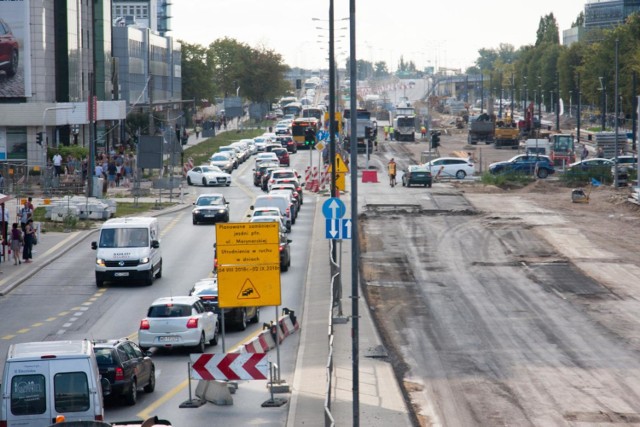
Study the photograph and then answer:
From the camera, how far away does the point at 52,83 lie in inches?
3386

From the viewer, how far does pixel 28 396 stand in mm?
18344

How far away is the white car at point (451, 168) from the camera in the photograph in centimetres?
8288

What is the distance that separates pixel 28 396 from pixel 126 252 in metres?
21.2

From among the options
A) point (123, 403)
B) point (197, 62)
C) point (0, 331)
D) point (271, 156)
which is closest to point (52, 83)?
point (271, 156)

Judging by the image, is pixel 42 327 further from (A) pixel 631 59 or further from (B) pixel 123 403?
(A) pixel 631 59

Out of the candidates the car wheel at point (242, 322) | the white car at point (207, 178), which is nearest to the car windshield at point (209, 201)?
the white car at point (207, 178)

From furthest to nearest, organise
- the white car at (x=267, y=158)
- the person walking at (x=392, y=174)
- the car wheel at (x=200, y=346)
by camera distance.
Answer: the white car at (x=267, y=158) → the person walking at (x=392, y=174) → the car wheel at (x=200, y=346)

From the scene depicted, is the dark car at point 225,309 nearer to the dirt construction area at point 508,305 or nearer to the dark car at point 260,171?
the dirt construction area at point 508,305

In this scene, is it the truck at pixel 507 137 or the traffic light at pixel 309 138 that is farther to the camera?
the truck at pixel 507 137

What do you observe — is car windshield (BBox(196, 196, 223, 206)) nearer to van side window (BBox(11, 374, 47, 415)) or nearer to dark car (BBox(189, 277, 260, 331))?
dark car (BBox(189, 277, 260, 331))

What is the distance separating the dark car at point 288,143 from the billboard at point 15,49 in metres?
34.1

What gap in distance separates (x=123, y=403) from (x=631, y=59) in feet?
331

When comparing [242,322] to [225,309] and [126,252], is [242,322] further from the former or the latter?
[126,252]

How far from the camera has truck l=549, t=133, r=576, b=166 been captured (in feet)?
304
